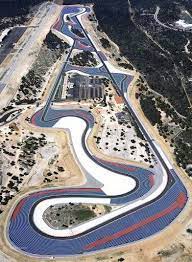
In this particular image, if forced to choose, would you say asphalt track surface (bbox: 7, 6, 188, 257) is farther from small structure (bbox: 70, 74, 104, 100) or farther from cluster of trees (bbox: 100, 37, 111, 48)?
cluster of trees (bbox: 100, 37, 111, 48)

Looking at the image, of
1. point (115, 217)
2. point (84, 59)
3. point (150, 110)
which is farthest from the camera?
point (84, 59)

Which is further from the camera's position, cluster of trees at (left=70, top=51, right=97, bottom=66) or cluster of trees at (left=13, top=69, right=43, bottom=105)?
cluster of trees at (left=70, top=51, right=97, bottom=66)

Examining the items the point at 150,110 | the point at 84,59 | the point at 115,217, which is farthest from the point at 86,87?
the point at 115,217

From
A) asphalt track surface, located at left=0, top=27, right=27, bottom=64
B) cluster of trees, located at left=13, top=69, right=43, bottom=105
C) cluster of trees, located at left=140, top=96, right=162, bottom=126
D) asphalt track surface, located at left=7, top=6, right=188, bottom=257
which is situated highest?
asphalt track surface, located at left=0, top=27, right=27, bottom=64

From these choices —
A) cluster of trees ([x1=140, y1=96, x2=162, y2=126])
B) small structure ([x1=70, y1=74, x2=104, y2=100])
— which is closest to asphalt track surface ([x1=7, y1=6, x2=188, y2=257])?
cluster of trees ([x1=140, y1=96, x2=162, y2=126])

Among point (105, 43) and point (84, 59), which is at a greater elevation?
point (84, 59)

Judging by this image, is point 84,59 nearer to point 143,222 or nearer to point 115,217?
point 115,217

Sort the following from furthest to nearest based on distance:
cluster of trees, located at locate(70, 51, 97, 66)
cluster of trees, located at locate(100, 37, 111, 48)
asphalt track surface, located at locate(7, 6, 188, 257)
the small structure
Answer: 1. cluster of trees, located at locate(100, 37, 111, 48)
2. cluster of trees, located at locate(70, 51, 97, 66)
3. the small structure
4. asphalt track surface, located at locate(7, 6, 188, 257)

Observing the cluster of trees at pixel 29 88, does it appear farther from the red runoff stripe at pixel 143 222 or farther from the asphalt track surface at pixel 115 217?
the red runoff stripe at pixel 143 222

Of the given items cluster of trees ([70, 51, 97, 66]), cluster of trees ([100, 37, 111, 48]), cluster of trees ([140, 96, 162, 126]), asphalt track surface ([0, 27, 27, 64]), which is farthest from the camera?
cluster of trees ([100, 37, 111, 48])
